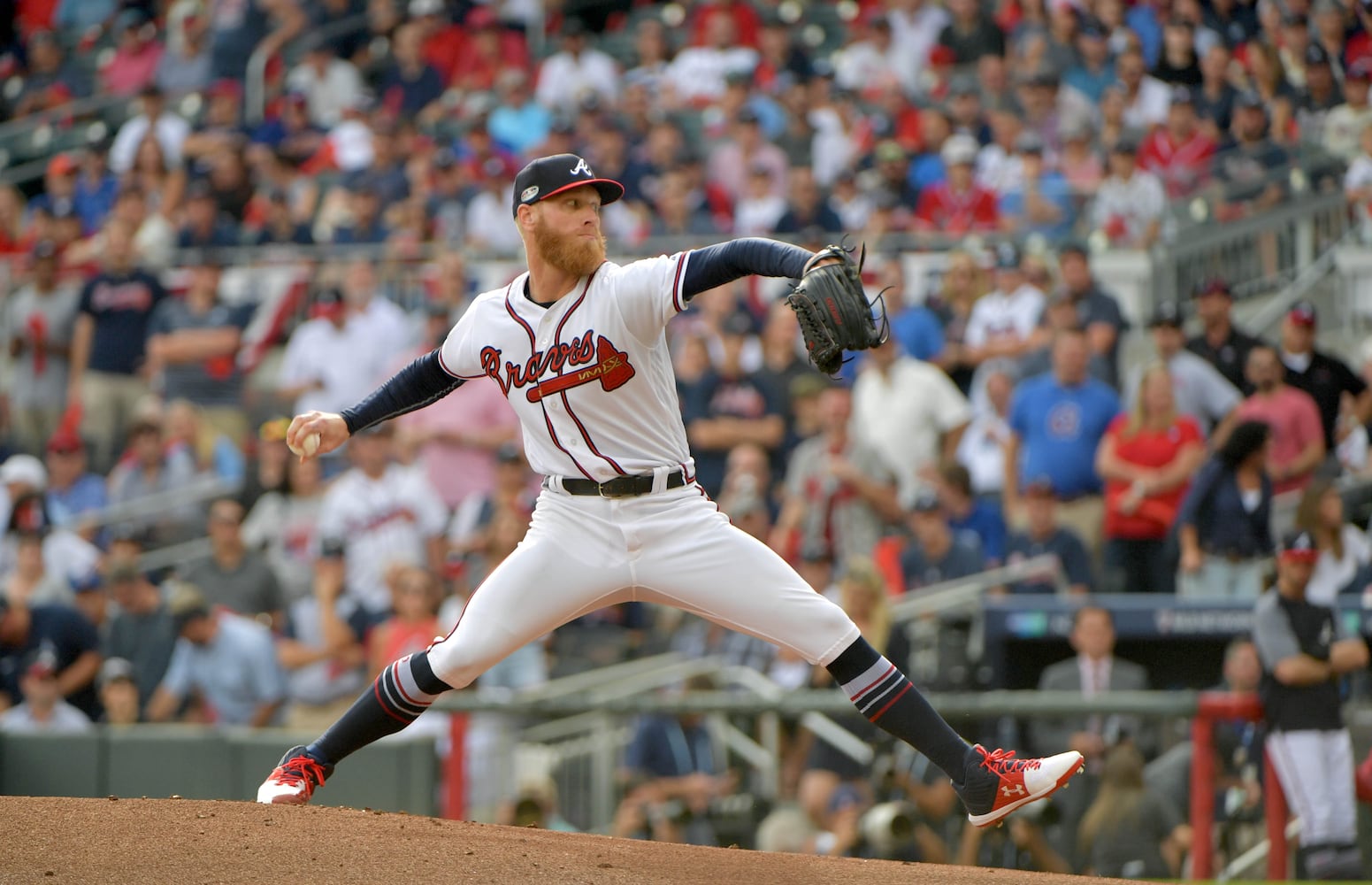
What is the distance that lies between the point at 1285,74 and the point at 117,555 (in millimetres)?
7347

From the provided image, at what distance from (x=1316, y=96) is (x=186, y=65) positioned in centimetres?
1014

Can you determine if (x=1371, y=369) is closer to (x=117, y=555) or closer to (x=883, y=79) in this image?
(x=883, y=79)

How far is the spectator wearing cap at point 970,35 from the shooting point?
12.6 meters

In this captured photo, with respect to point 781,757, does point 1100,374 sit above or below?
above

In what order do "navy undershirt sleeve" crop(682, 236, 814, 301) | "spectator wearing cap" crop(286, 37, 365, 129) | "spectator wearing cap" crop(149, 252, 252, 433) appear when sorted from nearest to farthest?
"navy undershirt sleeve" crop(682, 236, 814, 301) < "spectator wearing cap" crop(149, 252, 252, 433) < "spectator wearing cap" crop(286, 37, 365, 129)

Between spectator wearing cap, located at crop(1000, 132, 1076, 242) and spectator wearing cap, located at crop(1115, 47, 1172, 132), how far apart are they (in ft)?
2.13

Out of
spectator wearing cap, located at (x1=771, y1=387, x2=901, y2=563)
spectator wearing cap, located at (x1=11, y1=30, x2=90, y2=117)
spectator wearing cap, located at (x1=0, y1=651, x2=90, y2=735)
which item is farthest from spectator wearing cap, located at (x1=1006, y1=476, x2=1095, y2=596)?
spectator wearing cap, located at (x1=11, y1=30, x2=90, y2=117)

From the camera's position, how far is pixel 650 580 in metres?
4.77

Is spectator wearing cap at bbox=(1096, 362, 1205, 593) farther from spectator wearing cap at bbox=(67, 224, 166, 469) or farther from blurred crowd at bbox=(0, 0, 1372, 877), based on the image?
spectator wearing cap at bbox=(67, 224, 166, 469)

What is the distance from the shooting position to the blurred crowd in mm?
8531

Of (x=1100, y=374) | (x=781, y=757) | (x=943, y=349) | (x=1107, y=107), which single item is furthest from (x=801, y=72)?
(x=781, y=757)

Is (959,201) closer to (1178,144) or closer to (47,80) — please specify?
(1178,144)

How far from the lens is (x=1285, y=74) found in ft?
33.2

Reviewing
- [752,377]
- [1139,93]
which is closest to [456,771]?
[752,377]
